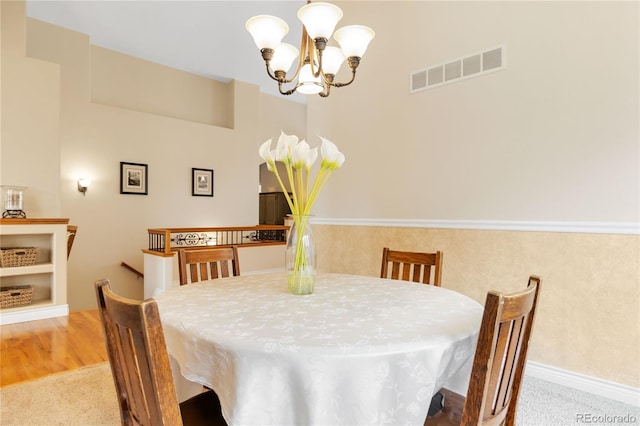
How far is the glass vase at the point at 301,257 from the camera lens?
149cm

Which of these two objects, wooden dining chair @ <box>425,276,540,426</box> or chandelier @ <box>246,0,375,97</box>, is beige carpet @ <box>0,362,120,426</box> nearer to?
wooden dining chair @ <box>425,276,540,426</box>

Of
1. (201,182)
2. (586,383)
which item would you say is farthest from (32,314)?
(586,383)

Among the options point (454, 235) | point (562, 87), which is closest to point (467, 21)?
point (562, 87)

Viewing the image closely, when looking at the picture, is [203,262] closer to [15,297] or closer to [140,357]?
[140,357]

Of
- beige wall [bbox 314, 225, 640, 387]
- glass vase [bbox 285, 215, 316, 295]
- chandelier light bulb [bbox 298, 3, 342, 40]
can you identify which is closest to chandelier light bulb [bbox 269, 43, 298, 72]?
chandelier light bulb [bbox 298, 3, 342, 40]

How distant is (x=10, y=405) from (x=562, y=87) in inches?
150

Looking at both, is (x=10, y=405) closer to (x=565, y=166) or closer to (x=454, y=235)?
(x=454, y=235)

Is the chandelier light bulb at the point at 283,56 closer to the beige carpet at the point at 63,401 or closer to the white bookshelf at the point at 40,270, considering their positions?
the beige carpet at the point at 63,401

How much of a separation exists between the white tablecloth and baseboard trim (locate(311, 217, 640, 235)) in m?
1.45

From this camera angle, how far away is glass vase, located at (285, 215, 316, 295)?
4.89 feet

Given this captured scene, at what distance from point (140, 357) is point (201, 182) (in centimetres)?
595

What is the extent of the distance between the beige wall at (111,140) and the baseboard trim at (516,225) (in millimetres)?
3802

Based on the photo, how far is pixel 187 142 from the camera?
6195mm

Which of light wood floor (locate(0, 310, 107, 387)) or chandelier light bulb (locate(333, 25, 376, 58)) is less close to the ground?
chandelier light bulb (locate(333, 25, 376, 58))
